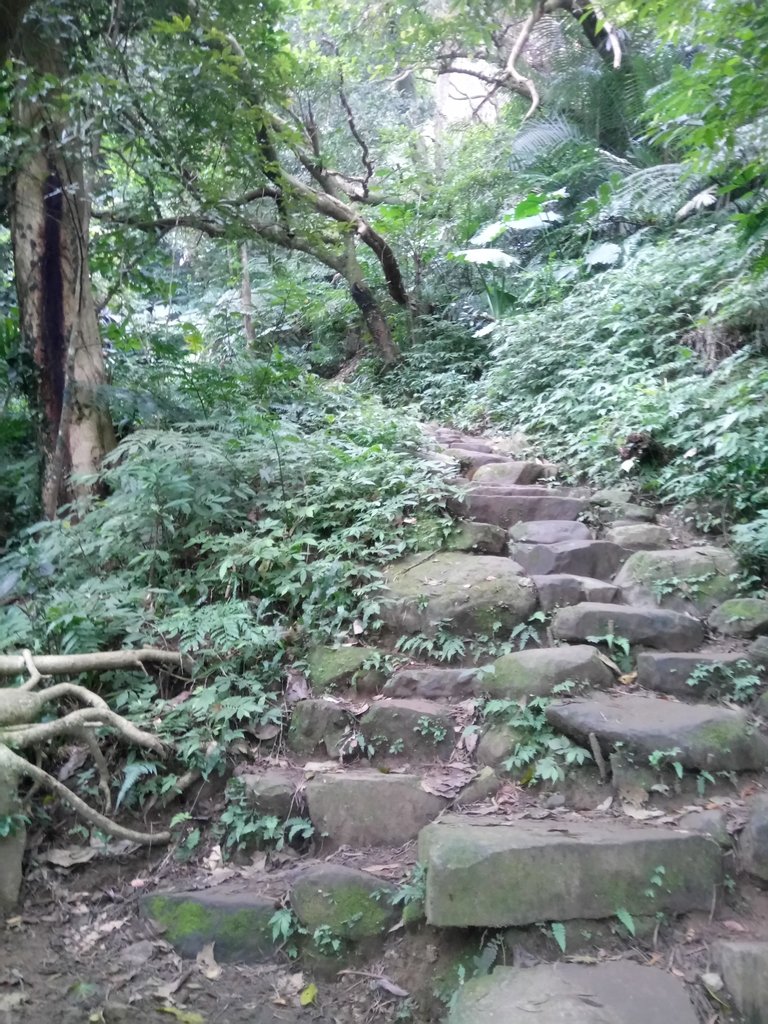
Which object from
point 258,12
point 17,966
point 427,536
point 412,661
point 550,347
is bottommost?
point 17,966

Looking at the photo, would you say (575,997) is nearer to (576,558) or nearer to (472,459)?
(576,558)

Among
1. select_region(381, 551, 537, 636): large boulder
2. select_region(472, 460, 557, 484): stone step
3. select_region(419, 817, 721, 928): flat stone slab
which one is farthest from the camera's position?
select_region(472, 460, 557, 484): stone step

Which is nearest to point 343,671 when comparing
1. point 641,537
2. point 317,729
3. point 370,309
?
point 317,729

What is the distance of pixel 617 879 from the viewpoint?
2508 mm

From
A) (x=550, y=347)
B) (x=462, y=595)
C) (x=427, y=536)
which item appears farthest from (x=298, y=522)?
(x=550, y=347)

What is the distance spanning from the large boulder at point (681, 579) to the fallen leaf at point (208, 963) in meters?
2.88

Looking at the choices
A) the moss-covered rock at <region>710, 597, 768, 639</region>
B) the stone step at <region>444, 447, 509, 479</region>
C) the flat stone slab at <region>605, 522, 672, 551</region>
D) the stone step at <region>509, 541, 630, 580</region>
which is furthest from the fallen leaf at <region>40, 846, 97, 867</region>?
the stone step at <region>444, 447, 509, 479</region>

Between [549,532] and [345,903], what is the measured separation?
2913 millimetres

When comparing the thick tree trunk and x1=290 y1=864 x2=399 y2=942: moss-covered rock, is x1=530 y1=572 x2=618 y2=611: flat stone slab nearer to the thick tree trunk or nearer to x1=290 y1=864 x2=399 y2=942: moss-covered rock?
x1=290 y1=864 x2=399 y2=942: moss-covered rock

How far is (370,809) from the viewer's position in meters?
3.03

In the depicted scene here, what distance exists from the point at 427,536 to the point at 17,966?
303 cm

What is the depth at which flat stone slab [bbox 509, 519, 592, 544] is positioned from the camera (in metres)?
4.82

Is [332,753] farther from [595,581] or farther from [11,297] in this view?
[11,297]

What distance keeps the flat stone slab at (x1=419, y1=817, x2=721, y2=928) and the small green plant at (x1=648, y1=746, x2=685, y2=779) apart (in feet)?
1.19
